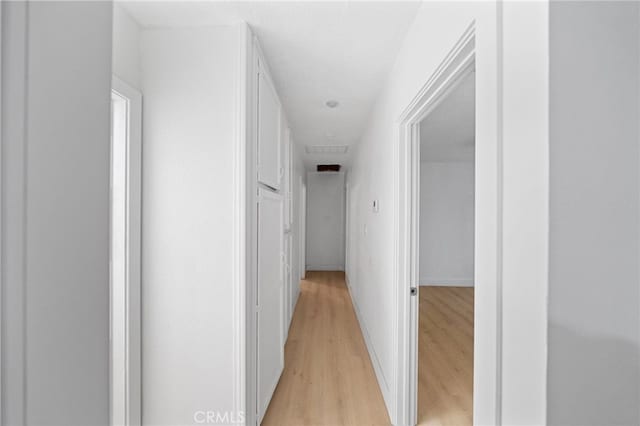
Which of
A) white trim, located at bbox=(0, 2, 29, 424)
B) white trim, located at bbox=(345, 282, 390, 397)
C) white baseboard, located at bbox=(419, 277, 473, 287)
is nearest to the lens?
white trim, located at bbox=(0, 2, 29, 424)

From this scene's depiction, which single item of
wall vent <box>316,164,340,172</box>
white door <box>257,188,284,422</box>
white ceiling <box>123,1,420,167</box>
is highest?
white ceiling <box>123,1,420,167</box>

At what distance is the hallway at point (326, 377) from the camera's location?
2029 mm

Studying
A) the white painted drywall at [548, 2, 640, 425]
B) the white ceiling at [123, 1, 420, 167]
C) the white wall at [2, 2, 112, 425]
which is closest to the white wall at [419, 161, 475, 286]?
the white ceiling at [123, 1, 420, 167]

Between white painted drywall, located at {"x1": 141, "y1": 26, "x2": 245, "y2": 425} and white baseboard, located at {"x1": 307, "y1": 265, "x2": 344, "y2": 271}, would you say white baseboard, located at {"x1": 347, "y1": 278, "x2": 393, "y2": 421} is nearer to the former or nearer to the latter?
white painted drywall, located at {"x1": 141, "y1": 26, "x2": 245, "y2": 425}

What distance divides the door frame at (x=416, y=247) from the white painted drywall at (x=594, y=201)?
0.57ft

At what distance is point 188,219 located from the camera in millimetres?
1637

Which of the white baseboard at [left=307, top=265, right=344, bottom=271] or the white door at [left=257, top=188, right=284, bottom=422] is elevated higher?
the white door at [left=257, top=188, right=284, bottom=422]

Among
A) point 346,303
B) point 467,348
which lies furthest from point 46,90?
point 346,303

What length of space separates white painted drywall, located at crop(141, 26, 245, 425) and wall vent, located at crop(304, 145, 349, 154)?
305cm

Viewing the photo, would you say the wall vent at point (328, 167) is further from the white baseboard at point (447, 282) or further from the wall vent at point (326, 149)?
the white baseboard at point (447, 282)

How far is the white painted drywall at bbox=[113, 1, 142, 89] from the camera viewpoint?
1482 millimetres

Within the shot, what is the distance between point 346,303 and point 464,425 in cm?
269

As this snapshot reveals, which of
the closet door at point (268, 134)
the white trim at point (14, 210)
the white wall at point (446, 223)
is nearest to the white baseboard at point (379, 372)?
the closet door at point (268, 134)

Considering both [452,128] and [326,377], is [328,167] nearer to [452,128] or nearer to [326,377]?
[452,128]
